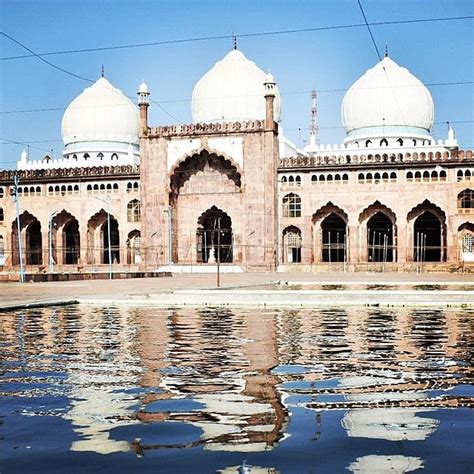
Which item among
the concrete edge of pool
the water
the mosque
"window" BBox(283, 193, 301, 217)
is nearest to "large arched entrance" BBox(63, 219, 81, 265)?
the mosque

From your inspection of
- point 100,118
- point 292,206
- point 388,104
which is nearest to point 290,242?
point 292,206

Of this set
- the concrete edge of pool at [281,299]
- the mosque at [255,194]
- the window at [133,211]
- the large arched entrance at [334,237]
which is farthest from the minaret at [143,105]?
the concrete edge of pool at [281,299]

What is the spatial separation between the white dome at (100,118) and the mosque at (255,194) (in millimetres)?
1956

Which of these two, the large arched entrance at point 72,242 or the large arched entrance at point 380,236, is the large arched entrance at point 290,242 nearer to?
the large arched entrance at point 380,236

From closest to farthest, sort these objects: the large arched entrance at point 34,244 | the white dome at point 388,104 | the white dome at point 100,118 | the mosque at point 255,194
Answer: the mosque at point 255,194
the white dome at point 388,104
the large arched entrance at point 34,244
the white dome at point 100,118

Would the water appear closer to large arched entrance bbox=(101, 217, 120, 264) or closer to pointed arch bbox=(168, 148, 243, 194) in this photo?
pointed arch bbox=(168, 148, 243, 194)

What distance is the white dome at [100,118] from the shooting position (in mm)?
48031

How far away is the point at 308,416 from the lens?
4.44 meters

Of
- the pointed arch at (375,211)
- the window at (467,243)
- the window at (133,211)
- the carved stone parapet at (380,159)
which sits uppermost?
the carved stone parapet at (380,159)

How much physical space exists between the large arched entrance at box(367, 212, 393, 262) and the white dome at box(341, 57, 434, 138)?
553cm

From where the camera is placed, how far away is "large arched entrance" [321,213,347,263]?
41.1 metres

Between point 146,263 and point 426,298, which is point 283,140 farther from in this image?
point 426,298

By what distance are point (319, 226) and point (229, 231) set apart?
215 inches

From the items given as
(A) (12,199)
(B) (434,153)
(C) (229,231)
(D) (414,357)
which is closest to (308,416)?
(D) (414,357)
